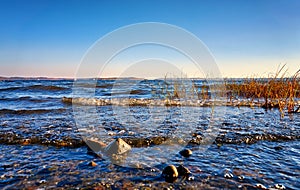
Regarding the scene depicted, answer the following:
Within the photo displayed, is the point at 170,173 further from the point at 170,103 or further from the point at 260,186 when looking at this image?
the point at 170,103

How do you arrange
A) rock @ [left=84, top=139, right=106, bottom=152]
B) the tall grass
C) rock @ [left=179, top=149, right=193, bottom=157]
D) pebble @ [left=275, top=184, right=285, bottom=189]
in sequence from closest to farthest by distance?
pebble @ [left=275, top=184, right=285, bottom=189]
rock @ [left=179, top=149, right=193, bottom=157]
rock @ [left=84, top=139, right=106, bottom=152]
the tall grass

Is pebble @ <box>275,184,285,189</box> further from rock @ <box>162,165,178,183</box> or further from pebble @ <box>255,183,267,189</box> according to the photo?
rock @ <box>162,165,178,183</box>

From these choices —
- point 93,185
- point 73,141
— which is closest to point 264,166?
point 93,185

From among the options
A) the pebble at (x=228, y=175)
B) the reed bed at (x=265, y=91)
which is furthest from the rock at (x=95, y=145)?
the reed bed at (x=265, y=91)

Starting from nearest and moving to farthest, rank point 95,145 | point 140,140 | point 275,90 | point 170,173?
point 170,173 < point 95,145 < point 140,140 < point 275,90

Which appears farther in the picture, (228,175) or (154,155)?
(154,155)

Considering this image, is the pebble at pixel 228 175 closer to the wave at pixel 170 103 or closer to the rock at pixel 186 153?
the rock at pixel 186 153

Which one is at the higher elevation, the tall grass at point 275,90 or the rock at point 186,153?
the tall grass at point 275,90

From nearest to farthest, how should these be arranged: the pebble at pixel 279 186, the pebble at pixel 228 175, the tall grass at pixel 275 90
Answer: the pebble at pixel 279 186
the pebble at pixel 228 175
the tall grass at pixel 275 90

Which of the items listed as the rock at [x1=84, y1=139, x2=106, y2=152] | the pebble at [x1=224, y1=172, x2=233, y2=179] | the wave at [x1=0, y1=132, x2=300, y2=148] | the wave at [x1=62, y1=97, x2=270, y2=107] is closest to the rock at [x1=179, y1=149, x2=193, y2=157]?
the wave at [x1=0, y1=132, x2=300, y2=148]

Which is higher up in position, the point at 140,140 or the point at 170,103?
the point at 170,103

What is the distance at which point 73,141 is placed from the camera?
421cm

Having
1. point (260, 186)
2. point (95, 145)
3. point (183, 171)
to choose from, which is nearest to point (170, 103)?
point (95, 145)

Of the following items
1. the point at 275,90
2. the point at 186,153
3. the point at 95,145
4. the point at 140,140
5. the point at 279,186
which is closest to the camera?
the point at 279,186
